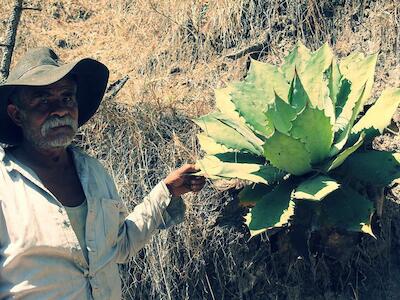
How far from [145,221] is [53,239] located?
1.89 feet

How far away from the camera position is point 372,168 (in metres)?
3.49

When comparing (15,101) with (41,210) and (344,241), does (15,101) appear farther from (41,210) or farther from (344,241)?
(344,241)

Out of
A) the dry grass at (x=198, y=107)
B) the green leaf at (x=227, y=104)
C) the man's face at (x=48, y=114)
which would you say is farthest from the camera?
the dry grass at (x=198, y=107)

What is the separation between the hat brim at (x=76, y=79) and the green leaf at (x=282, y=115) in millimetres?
774

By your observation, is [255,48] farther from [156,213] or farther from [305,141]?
[156,213]

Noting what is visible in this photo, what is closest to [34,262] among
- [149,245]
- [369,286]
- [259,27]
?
[149,245]

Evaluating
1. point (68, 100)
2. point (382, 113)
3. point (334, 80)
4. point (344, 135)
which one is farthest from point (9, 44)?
point (382, 113)

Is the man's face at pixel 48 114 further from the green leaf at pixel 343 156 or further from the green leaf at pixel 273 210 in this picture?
the green leaf at pixel 343 156

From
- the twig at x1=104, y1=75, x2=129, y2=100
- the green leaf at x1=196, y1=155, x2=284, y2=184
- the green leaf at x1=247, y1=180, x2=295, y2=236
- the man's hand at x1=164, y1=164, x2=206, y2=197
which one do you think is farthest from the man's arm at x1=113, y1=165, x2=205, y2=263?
the twig at x1=104, y1=75, x2=129, y2=100

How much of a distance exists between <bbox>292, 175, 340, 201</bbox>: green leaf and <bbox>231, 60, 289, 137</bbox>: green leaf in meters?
0.33

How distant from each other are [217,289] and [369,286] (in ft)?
2.52

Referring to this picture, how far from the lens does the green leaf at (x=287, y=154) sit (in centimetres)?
331

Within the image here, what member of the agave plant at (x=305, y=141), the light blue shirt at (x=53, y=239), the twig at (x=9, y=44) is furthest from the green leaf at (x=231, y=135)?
the twig at (x=9, y=44)

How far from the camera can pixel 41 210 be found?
10.2 feet
